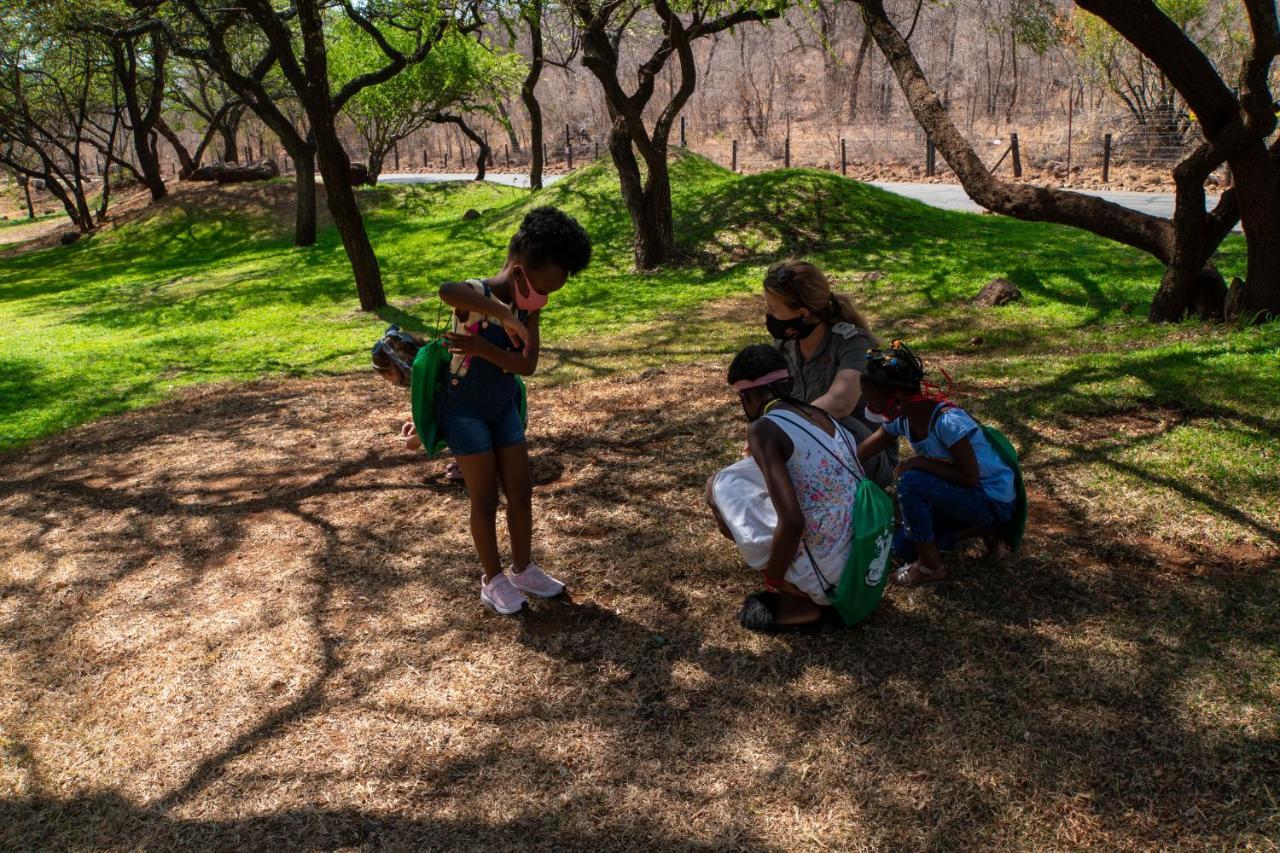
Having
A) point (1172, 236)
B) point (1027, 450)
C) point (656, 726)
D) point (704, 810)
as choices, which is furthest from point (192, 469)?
point (1172, 236)

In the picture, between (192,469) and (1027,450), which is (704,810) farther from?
(192,469)

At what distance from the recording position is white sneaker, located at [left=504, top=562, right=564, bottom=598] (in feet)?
12.7

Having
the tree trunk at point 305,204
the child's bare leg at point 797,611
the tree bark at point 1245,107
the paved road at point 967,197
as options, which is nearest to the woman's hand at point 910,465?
the child's bare leg at point 797,611

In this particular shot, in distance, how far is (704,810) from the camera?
2.66 m

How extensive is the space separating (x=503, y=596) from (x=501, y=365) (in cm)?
102

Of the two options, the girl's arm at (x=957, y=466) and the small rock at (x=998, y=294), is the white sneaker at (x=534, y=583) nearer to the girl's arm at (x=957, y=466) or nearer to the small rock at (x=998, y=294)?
the girl's arm at (x=957, y=466)

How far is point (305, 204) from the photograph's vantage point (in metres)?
16.7

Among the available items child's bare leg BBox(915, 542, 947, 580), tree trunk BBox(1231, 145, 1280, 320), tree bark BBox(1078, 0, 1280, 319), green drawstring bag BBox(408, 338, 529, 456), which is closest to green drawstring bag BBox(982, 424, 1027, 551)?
child's bare leg BBox(915, 542, 947, 580)

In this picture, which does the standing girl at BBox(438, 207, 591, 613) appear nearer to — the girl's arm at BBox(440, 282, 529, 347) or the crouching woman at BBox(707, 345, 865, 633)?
the girl's arm at BBox(440, 282, 529, 347)

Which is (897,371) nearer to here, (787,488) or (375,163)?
(787,488)

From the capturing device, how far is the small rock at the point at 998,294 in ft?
29.6

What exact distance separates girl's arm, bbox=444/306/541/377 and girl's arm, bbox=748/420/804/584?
83 centimetres

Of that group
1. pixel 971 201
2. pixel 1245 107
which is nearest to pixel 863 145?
pixel 971 201

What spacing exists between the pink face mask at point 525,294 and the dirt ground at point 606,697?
127 centimetres
